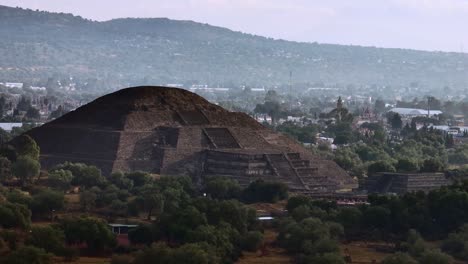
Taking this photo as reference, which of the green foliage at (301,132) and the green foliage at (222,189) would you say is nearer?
the green foliage at (222,189)

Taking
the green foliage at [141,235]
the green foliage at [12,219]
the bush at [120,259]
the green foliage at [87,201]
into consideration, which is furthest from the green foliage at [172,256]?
the green foliage at [87,201]

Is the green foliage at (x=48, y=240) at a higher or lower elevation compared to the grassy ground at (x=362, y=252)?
higher

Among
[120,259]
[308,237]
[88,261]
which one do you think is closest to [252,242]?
[308,237]

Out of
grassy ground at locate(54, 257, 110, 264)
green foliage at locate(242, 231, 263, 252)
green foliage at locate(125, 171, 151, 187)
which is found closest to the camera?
grassy ground at locate(54, 257, 110, 264)

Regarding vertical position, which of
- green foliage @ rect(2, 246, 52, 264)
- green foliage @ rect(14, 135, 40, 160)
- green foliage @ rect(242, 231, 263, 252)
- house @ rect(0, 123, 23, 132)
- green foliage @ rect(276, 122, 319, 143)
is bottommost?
house @ rect(0, 123, 23, 132)

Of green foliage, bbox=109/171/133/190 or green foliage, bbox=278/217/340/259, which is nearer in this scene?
green foliage, bbox=278/217/340/259

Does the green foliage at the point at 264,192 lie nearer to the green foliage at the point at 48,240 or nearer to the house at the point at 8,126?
the green foliage at the point at 48,240

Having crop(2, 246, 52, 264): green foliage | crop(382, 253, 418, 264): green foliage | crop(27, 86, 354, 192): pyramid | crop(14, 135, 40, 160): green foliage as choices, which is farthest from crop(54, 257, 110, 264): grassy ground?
crop(14, 135, 40, 160): green foliage

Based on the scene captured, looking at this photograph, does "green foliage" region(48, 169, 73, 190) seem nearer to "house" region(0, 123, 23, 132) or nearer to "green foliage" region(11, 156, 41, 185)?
"green foliage" region(11, 156, 41, 185)

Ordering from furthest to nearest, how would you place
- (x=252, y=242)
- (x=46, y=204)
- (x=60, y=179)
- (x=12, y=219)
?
(x=60, y=179), (x=46, y=204), (x=12, y=219), (x=252, y=242)

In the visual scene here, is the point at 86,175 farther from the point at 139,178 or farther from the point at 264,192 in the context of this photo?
the point at 264,192
